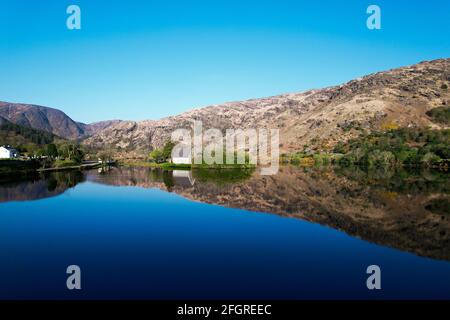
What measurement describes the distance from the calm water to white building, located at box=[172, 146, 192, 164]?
63.7m

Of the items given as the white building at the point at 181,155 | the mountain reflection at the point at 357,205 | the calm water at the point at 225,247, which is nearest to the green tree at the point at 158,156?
the white building at the point at 181,155

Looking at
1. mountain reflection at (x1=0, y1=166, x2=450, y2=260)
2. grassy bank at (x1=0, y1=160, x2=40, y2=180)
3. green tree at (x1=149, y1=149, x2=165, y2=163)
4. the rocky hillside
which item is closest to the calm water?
mountain reflection at (x1=0, y1=166, x2=450, y2=260)

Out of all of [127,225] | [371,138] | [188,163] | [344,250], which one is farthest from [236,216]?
[371,138]

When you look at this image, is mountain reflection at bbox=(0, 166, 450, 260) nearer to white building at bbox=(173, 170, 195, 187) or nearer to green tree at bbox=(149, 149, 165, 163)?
white building at bbox=(173, 170, 195, 187)

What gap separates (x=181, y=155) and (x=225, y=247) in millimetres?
85320

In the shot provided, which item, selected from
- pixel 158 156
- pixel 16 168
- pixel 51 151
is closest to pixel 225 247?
pixel 16 168

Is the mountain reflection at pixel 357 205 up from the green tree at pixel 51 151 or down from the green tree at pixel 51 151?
down

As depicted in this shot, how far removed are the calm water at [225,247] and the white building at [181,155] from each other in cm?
6373

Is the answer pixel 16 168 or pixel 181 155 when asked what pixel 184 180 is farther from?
pixel 181 155

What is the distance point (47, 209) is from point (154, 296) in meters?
21.3

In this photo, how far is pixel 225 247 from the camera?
17.9 meters

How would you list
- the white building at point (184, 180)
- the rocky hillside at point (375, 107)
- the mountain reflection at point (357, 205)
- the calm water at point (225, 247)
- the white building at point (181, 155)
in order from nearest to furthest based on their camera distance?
1. the calm water at point (225, 247)
2. the mountain reflection at point (357, 205)
3. the white building at point (184, 180)
4. the white building at point (181, 155)
5. the rocky hillside at point (375, 107)

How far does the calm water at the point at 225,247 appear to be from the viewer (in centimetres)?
1243

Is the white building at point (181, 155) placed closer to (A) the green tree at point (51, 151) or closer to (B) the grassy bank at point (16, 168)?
(A) the green tree at point (51, 151)
